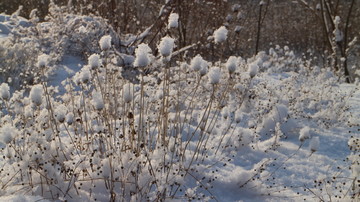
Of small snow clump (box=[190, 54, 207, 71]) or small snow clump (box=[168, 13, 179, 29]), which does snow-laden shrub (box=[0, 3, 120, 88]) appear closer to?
small snow clump (box=[168, 13, 179, 29])

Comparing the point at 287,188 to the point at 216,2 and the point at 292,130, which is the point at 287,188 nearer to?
the point at 292,130

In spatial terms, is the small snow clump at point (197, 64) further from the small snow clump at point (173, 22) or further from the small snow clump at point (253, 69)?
the small snow clump at point (253, 69)

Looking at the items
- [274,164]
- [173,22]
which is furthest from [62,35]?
[274,164]

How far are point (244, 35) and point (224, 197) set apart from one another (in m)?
10.8

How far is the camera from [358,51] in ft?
42.8

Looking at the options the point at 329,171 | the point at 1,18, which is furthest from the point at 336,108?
the point at 1,18

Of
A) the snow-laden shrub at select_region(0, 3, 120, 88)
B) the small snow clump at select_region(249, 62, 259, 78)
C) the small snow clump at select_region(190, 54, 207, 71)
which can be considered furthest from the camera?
the snow-laden shrub at select_region(0, 3, 120, 88)

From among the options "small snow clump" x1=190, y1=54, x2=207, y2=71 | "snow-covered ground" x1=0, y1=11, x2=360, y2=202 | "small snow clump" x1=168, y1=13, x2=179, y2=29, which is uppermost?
"small snow clump" x1=168, y1=13, x2=179, y2=29

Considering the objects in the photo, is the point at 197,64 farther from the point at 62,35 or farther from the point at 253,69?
the point at 62,35

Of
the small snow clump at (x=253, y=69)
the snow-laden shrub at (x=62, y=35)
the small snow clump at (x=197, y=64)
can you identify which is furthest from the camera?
the snow-laden shrub at (x=62, y=35)

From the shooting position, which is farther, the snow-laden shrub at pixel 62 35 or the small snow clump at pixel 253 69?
the snow-laden shrub at pixel 62 35

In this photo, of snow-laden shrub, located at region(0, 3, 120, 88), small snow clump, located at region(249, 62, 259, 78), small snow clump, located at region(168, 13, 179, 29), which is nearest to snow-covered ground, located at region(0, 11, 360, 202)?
small snow clump, located at region(249, 62, 259, 78)

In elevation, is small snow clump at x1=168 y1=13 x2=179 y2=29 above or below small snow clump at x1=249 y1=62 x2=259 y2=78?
above

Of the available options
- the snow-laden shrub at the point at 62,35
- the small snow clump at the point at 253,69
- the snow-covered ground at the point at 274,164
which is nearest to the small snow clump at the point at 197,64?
the snow-covered ground at the point at 274,164
